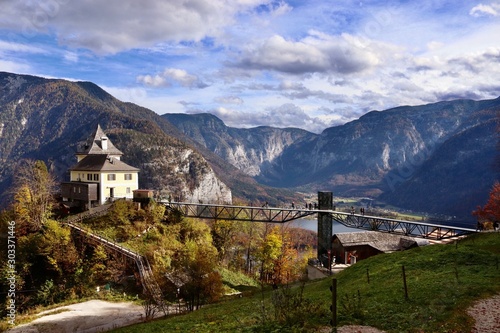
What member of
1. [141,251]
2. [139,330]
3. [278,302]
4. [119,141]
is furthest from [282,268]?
[119,141]

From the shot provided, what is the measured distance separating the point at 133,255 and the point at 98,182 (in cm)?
1623

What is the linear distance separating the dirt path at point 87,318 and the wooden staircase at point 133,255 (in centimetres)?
202

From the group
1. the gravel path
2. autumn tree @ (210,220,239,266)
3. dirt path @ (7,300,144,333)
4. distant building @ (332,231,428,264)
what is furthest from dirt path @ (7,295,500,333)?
distant building @ (332,231,428,264)

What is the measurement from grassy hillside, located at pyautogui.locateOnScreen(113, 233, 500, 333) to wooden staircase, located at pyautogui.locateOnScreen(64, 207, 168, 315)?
15.5 meters

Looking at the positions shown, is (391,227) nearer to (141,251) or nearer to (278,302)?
(141,251)

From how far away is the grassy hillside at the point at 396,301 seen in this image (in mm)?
13883

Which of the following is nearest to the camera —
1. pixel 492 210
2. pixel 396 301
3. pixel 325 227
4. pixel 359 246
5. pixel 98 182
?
pixel 396 301

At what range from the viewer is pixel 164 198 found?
185 ft

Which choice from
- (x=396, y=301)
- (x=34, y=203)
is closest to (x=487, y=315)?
(x=396, y=301)

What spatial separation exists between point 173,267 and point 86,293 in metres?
Result: 8.65

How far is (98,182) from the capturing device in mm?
51750

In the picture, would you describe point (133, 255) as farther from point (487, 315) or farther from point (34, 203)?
point (487, 315)

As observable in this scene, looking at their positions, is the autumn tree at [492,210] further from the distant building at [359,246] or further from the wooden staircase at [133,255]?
the wooden staircase at [133,255]

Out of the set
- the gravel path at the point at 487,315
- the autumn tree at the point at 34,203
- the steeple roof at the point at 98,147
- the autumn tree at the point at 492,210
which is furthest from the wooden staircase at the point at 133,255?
the autumn tree at the point at 492,210
